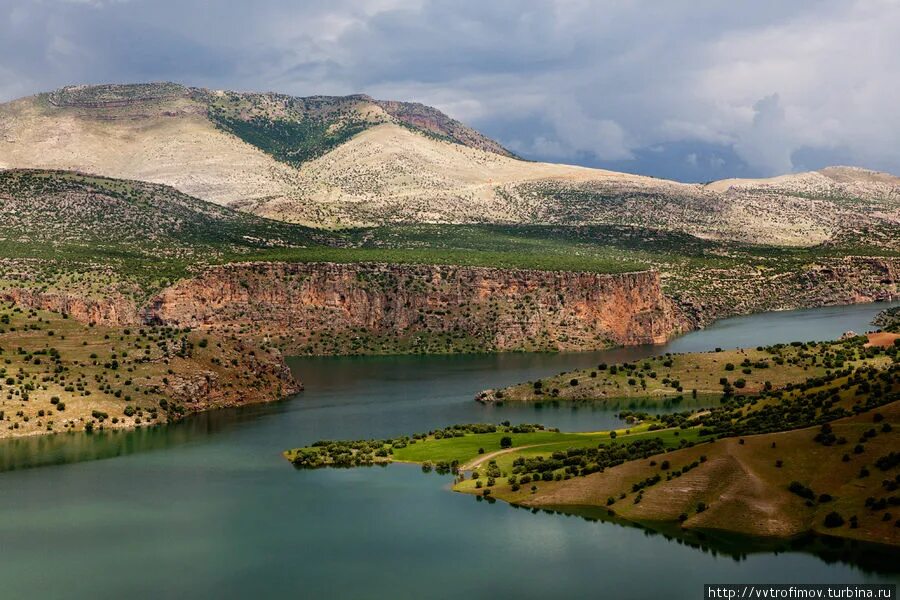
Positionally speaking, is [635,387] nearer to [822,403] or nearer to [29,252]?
[822,403]

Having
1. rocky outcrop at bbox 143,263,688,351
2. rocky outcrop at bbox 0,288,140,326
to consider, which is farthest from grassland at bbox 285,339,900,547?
rocky outcrop at bbox 143,263,688,351

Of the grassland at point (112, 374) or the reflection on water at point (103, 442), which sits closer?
the reflection on water at point (103, 442)

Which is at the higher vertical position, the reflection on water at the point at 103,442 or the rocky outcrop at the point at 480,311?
the rocky outcrop at the point at 480,311

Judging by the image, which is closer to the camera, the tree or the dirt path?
the tree

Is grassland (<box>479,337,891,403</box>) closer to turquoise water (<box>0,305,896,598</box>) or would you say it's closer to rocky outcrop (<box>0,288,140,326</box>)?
turquoise water (<box>0,305,896,598</box>)

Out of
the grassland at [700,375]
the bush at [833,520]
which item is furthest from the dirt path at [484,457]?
the grassland at [700,375]

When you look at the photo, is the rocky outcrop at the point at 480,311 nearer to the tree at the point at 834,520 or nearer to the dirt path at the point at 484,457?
the dirt path at the point at 484,457

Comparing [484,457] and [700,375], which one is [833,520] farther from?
[700,375]
